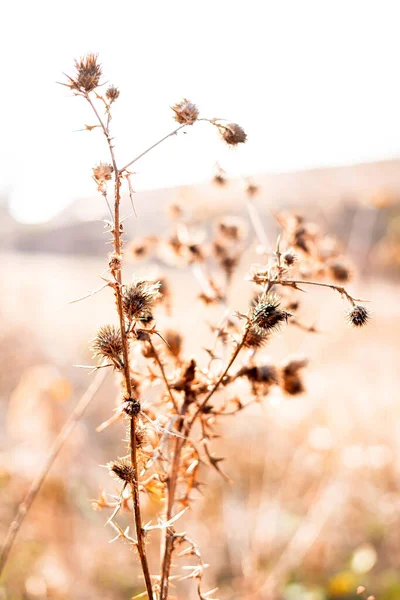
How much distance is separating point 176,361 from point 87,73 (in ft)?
2.55

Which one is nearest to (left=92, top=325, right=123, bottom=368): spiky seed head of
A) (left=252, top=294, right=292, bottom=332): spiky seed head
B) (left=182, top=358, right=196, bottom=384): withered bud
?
(left=252, top=294, right=292, bottom=332): spiky seed head

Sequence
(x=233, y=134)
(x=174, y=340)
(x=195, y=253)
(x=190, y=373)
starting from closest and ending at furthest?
(x=233, y=134) < (x=190, y=373) < (x=174, y=340) < (x=195, y=253)

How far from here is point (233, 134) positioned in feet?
3.78

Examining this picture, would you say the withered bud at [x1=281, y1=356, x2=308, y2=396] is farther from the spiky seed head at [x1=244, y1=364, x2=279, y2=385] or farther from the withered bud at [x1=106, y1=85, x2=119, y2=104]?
the withered bud at [x1=106, y1=85, x2=119, y2=104]

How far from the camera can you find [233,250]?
2188mm

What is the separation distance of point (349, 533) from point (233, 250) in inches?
134

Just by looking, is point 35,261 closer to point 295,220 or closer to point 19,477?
point 19,477

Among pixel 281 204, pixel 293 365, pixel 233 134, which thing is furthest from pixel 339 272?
pixel 281 204

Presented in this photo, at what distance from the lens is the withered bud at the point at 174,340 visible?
5.04 ft

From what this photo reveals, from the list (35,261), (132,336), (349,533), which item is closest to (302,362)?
(132,336)

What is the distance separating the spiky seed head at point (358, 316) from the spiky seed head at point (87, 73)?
70cm

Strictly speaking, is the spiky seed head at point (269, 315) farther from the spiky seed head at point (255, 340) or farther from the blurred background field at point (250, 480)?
the blurred background field at point (250, 480)

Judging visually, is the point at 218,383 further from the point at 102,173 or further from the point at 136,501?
the point at 102,173

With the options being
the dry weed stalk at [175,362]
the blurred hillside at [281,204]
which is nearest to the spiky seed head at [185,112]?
the dry weed stalk at [175,362]
